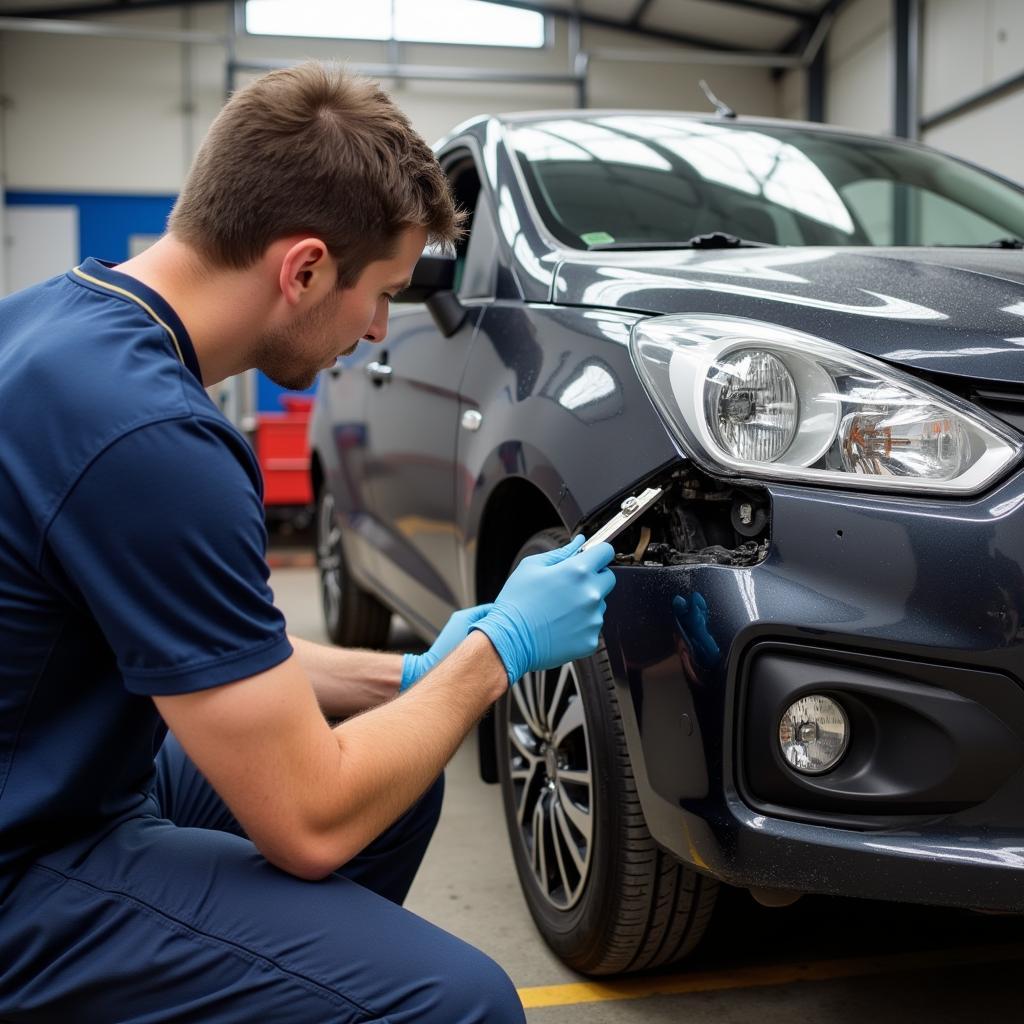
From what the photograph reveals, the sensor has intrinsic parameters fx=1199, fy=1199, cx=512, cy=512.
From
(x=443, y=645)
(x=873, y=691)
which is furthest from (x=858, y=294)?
(x=443, y=645)

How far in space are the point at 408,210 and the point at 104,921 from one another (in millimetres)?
770

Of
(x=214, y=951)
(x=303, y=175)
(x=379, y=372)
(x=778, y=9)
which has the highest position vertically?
(x=778, y=9)

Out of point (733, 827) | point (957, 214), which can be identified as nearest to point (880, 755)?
point (733, 827)

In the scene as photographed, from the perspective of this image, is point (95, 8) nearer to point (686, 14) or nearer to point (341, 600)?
point (686, 14)

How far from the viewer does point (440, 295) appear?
236cm

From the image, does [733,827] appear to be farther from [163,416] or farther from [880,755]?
[163,416]

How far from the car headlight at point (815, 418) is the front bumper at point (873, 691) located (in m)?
0.04

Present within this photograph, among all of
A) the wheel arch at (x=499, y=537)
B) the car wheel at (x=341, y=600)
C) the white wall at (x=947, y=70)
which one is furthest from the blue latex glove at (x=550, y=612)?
the white wall at (x=947, y=70)

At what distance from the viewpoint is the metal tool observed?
58.8 inches

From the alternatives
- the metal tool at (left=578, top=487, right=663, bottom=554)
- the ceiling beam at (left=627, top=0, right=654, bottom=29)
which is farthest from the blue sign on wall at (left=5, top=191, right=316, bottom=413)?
the metal tool at (left=578, top=487, right=663, bottom=554)

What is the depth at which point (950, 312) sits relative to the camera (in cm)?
150

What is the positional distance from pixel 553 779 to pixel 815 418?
757 millimetres

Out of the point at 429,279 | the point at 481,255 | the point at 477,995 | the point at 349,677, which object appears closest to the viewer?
the point at 477,995

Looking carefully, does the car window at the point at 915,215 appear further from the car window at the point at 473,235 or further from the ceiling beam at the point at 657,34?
the ceiling beam at the point at 657,34
